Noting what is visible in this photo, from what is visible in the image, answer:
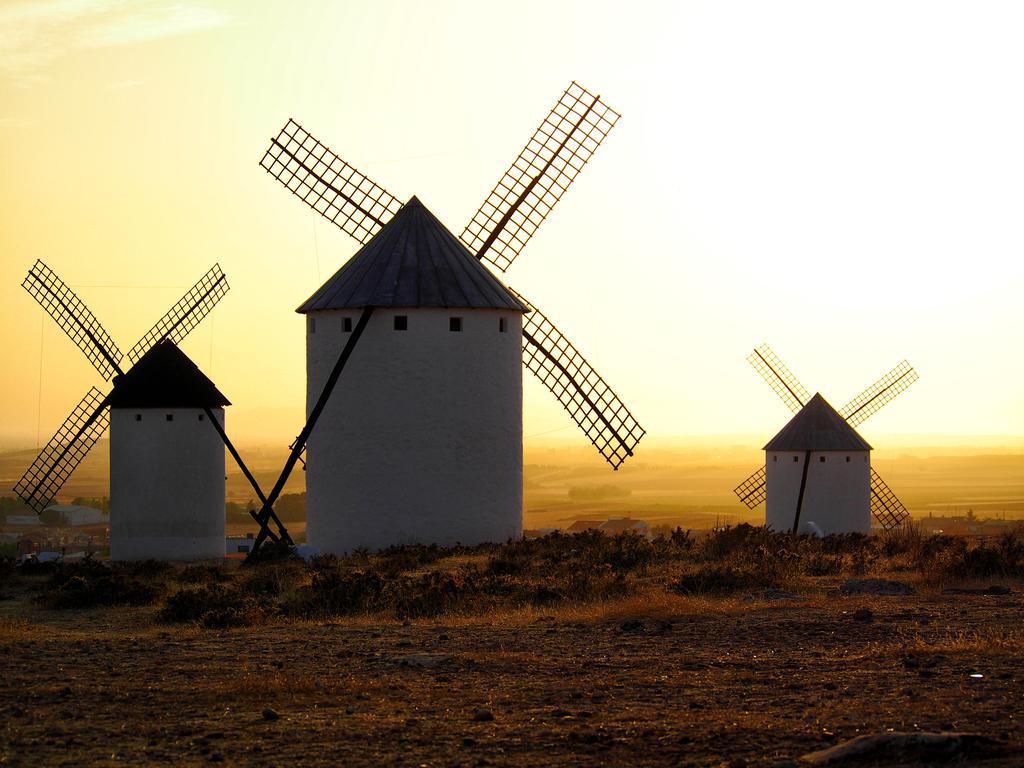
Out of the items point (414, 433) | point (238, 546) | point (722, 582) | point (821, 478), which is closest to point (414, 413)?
point (414, 433)

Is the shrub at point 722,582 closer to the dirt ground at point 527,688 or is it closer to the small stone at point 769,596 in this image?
the small stone at point 769,596

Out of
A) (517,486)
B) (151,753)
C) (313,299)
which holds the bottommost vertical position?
(151,753)

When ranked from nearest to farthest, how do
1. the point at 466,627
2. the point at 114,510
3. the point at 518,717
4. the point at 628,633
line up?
the point at 518,717, the point at 628,633, the point at 466,627, the point at 114,510

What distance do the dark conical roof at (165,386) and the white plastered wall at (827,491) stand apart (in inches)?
795

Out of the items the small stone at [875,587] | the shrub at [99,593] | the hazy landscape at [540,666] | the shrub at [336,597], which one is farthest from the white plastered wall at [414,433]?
the small stone at [875,587]

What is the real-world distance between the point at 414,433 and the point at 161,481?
1312 cm

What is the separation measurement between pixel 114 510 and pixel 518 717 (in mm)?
31676

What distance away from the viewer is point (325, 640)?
15.4m

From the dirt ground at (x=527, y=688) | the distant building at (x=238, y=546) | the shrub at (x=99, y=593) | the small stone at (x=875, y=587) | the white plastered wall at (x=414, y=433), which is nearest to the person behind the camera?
the dirt ground at (x=527, y=688)

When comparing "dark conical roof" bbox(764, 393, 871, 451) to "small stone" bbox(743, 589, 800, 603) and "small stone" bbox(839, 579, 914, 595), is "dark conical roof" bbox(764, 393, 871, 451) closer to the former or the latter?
"small stone" bbox(839, 579, 914, 595)

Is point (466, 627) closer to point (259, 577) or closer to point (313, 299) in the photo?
point (259, 577)

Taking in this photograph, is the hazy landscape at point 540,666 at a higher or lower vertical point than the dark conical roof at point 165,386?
lower

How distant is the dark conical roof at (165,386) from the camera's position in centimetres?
3956

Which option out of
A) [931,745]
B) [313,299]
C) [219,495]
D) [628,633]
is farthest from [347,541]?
[931,745]
